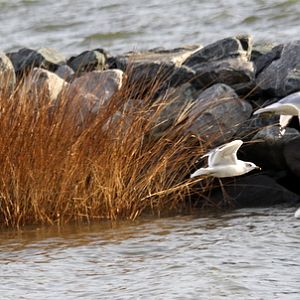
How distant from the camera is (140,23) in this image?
16.2 meters

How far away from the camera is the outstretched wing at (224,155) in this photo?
25.2 ft

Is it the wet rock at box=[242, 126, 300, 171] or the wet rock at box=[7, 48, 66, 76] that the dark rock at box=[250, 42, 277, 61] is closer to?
the wet rock at box=[242, 126, 300, 171]

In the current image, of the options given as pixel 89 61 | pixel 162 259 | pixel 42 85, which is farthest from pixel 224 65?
pixel 162 259

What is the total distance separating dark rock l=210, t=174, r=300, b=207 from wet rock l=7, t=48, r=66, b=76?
266cm

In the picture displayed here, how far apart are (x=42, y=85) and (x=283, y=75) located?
6.49 feet

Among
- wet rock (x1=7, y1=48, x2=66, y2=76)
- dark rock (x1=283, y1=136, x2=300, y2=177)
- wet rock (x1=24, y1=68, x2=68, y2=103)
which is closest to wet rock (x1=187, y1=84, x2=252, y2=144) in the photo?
dark rock (x1=283, y1=136, x2=300, y2=177)

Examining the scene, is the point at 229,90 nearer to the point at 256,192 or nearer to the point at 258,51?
the point at 256,192

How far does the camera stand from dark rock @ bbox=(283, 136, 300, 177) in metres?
8.51

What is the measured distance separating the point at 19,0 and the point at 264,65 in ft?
33.2

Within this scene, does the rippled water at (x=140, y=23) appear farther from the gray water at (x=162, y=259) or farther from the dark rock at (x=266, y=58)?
the gray water at (x=162, y=259)

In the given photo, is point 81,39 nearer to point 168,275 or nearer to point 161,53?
point 161,53

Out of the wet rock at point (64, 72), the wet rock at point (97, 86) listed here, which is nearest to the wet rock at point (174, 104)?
the wet rock at point (97, 86)

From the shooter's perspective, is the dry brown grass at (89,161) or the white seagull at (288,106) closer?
the white seagull at (288,106)

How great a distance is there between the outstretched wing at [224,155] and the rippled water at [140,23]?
6000mm
